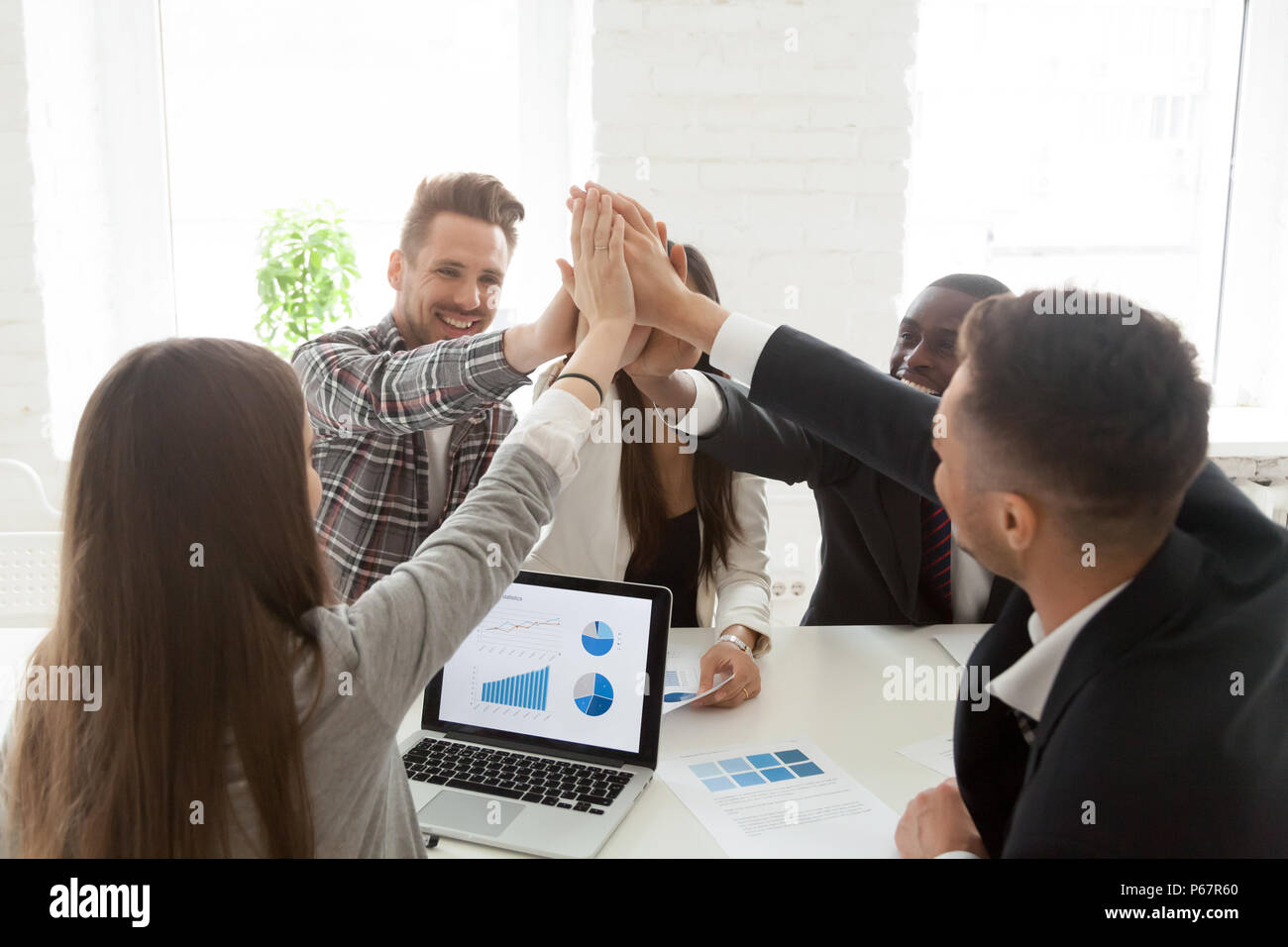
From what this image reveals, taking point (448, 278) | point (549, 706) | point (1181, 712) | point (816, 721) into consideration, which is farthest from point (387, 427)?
point (1181, 712)

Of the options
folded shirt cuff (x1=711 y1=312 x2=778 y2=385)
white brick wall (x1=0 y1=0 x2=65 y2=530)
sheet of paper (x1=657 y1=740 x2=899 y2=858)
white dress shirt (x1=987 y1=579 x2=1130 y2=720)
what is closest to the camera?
white dress shirt (x1=987 y1=579 x2=1130 y2=720)

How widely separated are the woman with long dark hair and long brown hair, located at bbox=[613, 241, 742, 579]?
94 cm

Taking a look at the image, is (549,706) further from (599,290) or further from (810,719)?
(599,290)

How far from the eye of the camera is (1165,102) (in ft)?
9.60

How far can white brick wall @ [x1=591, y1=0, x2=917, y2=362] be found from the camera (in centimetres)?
244

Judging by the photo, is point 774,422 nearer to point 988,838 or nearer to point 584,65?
point 988,838

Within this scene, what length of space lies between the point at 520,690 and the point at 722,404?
653 millimetres

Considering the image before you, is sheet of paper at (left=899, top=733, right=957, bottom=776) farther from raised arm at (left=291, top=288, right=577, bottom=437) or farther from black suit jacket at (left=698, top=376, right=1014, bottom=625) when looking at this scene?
raised arm at (left=291, top=288, right=577, bottom=437)

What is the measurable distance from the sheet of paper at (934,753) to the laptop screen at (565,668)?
35 cm

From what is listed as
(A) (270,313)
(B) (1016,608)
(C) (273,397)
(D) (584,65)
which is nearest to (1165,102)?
(D) (584,65)

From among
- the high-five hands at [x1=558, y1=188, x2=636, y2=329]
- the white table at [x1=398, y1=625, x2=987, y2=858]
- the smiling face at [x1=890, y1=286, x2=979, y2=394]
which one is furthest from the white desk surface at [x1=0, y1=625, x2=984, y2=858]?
the high-five hands at [x1=558, y1=188, x2=636, y2=329]

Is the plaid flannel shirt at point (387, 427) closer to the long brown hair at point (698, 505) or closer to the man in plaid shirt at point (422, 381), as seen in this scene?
the man in plaid shirt at point (422, 381)

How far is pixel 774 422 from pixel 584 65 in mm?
1364

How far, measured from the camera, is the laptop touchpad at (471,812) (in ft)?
3.51
